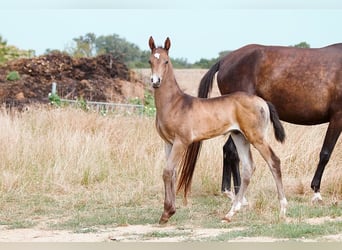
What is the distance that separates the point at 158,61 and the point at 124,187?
3136 millimetres

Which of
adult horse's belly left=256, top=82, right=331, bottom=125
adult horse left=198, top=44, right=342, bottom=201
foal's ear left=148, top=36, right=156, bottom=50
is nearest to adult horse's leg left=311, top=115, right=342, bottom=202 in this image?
adult horse left=198, top=44, right=342, bottom=201

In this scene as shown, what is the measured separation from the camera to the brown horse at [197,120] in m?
7.32

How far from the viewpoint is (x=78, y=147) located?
11.1 metres

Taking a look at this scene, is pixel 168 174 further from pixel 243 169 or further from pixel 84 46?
pixel 84 46

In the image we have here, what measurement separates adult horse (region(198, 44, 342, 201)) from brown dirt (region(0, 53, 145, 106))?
480 inches

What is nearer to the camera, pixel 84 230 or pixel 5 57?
pixel 84 230

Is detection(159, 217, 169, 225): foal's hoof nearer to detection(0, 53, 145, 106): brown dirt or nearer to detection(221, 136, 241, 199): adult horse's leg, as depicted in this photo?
detection(221, 136, 241, 199): adult horse's leg

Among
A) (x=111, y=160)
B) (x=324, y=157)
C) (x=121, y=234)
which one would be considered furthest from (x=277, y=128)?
(x=111, y=160)

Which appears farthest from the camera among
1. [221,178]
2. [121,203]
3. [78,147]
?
[78,147]

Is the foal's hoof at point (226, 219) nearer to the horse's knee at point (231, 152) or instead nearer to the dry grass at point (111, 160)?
the dry grass at point (111, 160)

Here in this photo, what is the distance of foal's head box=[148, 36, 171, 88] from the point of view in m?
7.14

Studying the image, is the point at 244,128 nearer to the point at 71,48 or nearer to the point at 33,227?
the point at 33,227

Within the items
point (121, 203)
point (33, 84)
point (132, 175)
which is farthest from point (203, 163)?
point (33, 84)

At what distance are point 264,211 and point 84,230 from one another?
83.5 inches
